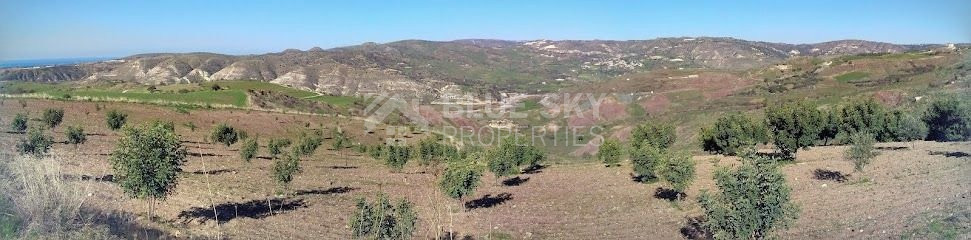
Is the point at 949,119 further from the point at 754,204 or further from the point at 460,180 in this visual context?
the point at 460,180

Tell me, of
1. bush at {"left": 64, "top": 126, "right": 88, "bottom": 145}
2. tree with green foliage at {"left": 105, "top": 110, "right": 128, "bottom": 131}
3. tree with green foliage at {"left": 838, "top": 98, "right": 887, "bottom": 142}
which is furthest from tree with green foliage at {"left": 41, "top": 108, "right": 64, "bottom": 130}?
tree with green foliage at {"left": 838, "top": 98, "right": 887, "bottom": 142}

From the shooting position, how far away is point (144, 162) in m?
18.0

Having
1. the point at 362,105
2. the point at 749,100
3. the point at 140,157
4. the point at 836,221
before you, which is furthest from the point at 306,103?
the point at 836,221

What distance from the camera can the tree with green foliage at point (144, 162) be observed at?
17.8 m

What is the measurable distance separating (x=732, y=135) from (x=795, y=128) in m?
7.17

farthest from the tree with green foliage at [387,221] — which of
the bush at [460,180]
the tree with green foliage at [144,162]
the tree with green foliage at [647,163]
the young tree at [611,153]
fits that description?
the young tree at [611,153]

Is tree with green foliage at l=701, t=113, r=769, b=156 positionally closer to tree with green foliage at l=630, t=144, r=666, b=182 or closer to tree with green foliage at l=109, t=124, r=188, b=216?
tree with green foliage at l=630, t=144, r=666, b=182

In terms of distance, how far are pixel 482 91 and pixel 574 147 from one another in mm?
102886

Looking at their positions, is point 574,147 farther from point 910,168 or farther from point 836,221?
point 836,221

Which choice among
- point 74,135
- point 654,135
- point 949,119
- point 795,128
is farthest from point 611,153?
point 74,135

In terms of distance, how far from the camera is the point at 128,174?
703 inches

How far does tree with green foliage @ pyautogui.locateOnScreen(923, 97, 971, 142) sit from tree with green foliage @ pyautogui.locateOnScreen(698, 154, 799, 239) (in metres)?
26.6

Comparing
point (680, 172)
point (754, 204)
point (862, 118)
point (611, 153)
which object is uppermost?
point (754, 204)

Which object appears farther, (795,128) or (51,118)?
(51,118)
